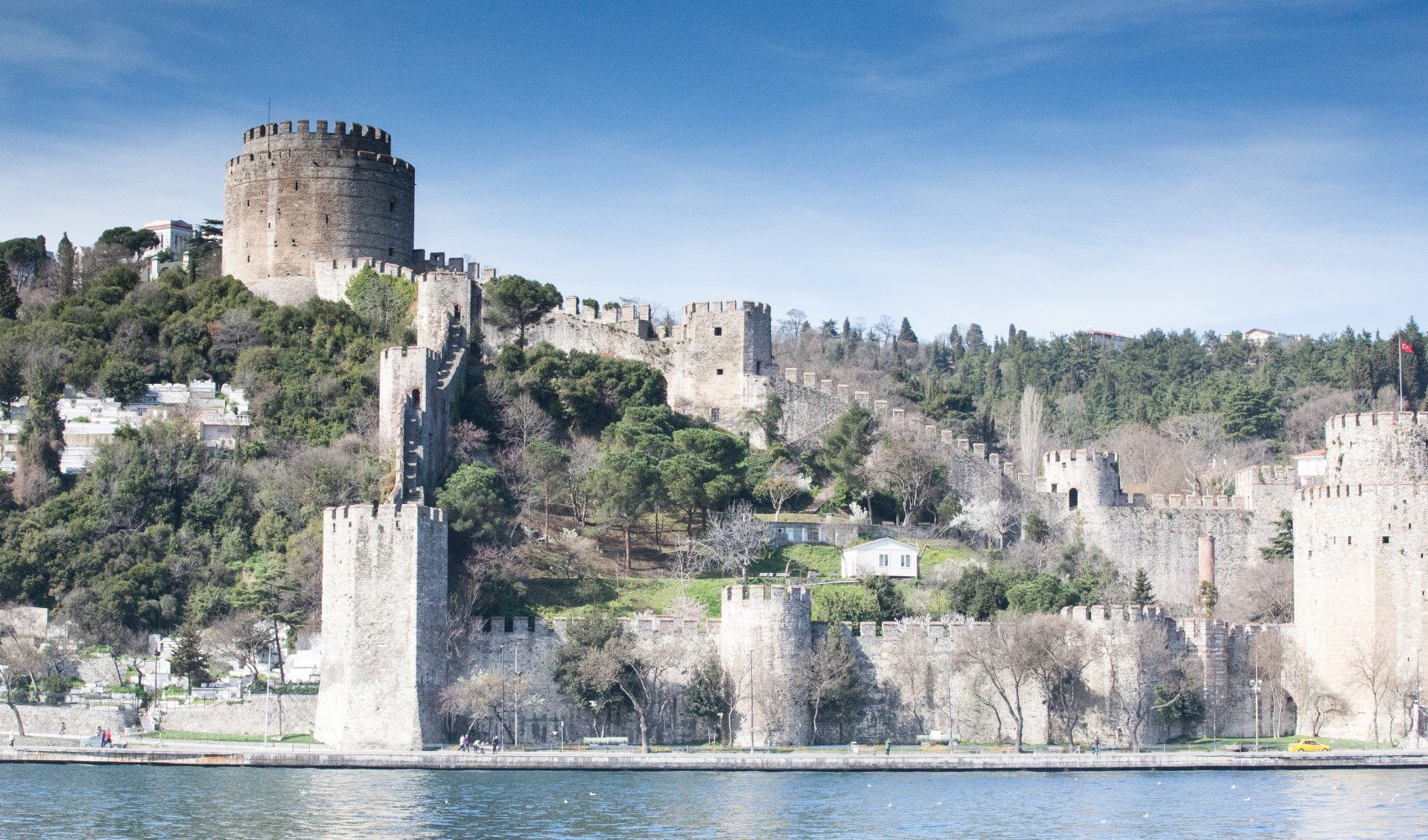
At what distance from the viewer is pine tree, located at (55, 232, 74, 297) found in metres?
68.1

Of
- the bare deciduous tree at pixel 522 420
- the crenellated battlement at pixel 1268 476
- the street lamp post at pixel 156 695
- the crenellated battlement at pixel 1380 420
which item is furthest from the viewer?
the crenellated battlement at pixel 1268 476

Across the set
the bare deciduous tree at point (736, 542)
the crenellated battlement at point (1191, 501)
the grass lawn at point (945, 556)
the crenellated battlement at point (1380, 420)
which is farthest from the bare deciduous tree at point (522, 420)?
the crenellated battlement at point (1380, 420)

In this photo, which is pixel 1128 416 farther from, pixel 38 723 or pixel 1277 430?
pixel 38 723

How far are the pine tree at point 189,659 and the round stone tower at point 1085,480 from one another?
23.9 meters

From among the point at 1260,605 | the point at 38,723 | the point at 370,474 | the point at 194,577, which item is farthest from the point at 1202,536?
the point at 38,723

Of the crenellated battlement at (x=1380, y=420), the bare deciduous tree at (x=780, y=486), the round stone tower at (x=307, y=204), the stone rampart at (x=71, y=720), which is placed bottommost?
the stone rampart at (x=71, y=720)

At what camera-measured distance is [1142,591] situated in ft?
177

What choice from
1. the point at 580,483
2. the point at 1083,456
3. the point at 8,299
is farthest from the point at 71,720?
the point at 1083,456

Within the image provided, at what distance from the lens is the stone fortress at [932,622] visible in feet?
152

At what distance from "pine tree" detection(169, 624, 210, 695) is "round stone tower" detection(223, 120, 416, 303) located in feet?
56.9

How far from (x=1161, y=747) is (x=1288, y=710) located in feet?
13.2

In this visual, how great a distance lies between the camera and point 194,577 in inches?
2036

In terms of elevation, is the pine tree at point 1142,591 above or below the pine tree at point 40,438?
below

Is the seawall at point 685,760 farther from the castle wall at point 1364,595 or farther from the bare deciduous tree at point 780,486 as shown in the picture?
the bare deciduous tree at point 780,486
